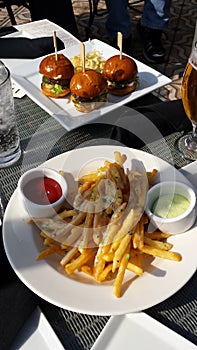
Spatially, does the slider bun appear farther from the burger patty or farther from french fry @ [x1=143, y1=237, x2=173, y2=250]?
french fry @ [x1=143, y1=237, x2=173, y2=250]

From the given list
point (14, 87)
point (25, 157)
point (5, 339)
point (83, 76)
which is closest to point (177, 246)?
point (5, 339)

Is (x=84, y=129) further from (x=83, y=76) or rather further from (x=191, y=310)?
(x=191, y=310)

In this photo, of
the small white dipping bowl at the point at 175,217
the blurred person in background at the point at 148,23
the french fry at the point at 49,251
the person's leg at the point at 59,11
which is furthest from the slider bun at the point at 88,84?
the blurred person in background at the point at 148,23

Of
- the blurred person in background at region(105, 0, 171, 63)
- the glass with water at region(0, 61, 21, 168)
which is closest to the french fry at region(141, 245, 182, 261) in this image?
the glass with water at region(0, 61, 21, 168)

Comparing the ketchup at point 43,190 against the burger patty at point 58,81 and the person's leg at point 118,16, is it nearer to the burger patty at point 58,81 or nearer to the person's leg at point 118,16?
the burger patty at point 58,81

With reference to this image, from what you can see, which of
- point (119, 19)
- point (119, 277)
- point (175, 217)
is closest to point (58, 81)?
point (175, 217)

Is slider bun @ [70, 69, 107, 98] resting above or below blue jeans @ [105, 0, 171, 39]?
above

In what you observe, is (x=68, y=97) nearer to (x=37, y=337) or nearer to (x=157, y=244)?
(x=157, y=244)
